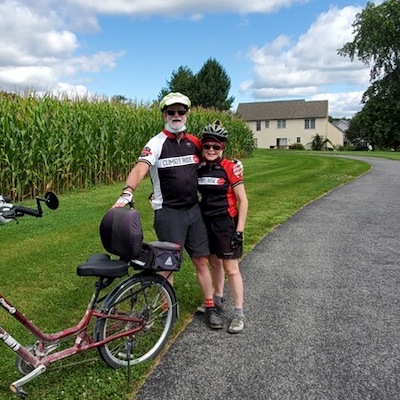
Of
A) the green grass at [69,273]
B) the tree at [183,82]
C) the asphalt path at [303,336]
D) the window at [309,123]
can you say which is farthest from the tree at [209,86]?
the asphalt path at [303,336]

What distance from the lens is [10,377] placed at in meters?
3.20

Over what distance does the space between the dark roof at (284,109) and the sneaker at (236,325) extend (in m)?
66.7

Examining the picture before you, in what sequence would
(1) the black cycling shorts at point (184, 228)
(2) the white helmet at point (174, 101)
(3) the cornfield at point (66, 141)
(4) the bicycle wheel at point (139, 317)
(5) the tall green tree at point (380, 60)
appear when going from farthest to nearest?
(5) the tall green tree at point (380, 60), (3) the cornfield at point (66, 141), (1) the black cycling shorts at point (184, 228), (2) the white helmet at point (174, 101), (4) the bicycle wheel at point (139, 317)

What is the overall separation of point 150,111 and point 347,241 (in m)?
9.89

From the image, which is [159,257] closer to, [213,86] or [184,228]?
[184,228]

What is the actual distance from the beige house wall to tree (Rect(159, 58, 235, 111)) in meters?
11.3

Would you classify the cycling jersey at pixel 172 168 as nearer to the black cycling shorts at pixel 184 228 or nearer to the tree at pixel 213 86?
the black cycling shorts at pixel 184 228

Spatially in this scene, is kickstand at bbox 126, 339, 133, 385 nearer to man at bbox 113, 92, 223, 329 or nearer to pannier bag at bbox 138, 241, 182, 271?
pannier bag at bbox 138, 241, 182, 271

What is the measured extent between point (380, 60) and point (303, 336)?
55.7 meters

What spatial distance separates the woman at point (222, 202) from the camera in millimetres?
3941

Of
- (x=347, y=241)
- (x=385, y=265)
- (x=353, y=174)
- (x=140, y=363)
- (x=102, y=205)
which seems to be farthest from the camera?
(x=353, y=174)

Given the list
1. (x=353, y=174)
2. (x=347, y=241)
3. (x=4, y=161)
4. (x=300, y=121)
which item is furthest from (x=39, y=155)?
(x=300, y=121)

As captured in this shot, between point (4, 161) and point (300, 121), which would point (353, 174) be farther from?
point (300, 121)

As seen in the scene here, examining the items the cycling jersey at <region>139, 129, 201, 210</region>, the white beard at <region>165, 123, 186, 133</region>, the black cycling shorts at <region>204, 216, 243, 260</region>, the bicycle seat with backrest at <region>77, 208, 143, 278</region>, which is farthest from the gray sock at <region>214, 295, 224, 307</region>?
the white beard at <region>165, 123, 186, 133</region>
